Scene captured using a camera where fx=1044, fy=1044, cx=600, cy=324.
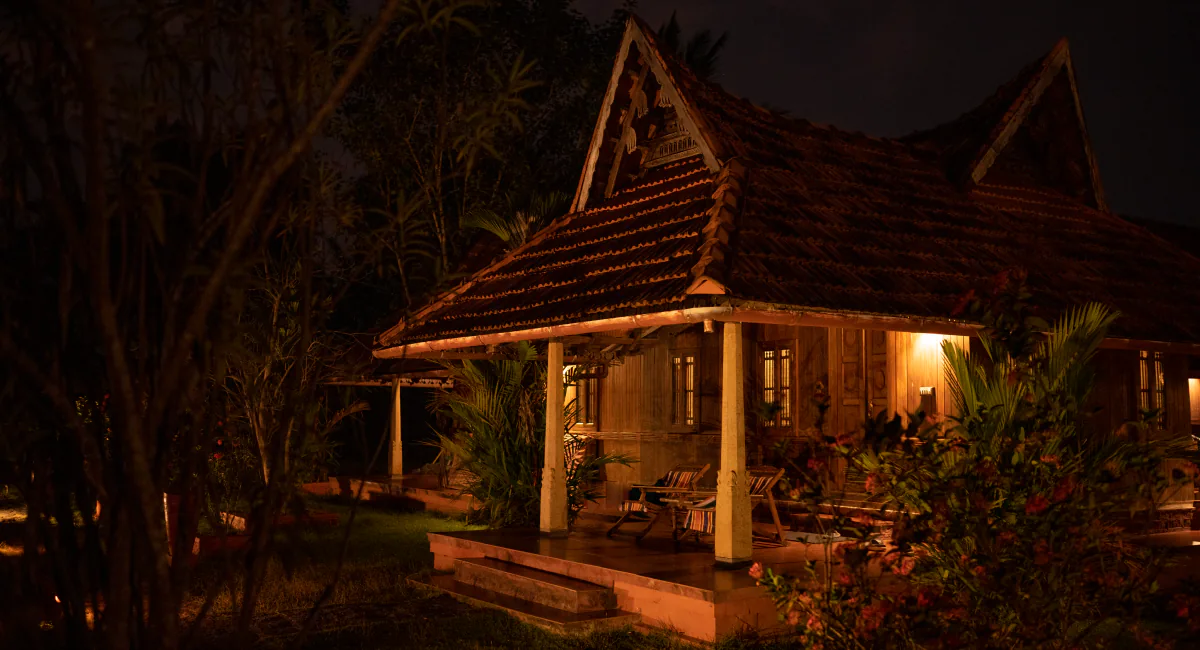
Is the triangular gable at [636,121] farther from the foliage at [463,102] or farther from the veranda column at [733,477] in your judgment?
the foliage at [463,102]

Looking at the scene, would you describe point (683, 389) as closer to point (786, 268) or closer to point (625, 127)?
point (625, 127)

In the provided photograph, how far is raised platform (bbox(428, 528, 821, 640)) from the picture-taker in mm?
8016

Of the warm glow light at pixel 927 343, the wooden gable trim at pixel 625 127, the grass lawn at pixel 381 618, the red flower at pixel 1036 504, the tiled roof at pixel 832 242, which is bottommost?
the grass lawn at pixel 381 618

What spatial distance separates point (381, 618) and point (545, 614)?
1525 mm

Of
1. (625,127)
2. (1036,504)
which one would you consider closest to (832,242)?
(625,127)

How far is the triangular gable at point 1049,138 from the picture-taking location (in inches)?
532

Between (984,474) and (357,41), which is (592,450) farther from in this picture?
(357,41)

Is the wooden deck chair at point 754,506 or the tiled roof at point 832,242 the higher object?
the tiled roof at point 832,242

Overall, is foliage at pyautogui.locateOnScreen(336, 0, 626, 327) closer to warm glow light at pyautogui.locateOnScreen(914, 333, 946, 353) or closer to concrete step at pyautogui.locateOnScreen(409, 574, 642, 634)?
warm glow light at pyautogui.locateOnScreen(914, 333, 946, 353)

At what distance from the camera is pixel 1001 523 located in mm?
5629

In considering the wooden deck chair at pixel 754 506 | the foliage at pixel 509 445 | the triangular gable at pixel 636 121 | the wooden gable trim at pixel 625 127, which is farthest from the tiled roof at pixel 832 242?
the wooden deck chair at pixel 754 506

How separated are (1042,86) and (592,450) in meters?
8.36

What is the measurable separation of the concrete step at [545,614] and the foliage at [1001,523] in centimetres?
262

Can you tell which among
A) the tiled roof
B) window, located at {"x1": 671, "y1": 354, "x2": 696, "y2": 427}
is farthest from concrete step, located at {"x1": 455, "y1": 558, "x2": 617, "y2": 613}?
window, located at {"x1": 671, "y1": 354, "x2": 696, "y2": 427}
